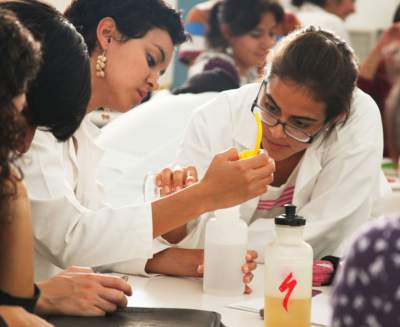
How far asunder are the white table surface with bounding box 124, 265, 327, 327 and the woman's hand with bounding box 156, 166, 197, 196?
204 millimetres

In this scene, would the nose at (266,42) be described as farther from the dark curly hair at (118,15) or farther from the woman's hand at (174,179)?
the woman's hand at (174,179)

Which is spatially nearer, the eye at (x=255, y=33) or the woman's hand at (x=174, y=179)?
the woman's hand at (x=174, y=179)

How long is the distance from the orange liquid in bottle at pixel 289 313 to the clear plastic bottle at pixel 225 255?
25 centimetres

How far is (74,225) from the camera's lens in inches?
61.2

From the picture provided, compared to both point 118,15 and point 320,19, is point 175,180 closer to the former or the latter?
point 118,15

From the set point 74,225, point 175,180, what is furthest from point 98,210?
point 175,180

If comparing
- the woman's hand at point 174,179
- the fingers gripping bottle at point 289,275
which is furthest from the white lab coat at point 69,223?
the fingers gripping bottle at point 289,275

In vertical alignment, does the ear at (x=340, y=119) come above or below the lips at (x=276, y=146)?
above

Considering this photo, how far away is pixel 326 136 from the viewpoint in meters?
1.97

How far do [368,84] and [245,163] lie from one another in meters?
2.29

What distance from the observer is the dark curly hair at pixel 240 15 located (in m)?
4.07

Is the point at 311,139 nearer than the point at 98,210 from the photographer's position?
No

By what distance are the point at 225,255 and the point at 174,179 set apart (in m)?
0.30

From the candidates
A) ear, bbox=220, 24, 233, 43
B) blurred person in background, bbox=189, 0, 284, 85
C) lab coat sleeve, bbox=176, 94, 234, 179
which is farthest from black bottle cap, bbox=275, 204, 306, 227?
ear, bbox=220, 24, 233, 43
